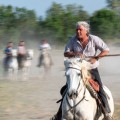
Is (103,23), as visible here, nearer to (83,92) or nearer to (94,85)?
(94,85)

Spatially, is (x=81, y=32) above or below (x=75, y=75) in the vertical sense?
above

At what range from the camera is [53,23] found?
56.5 m

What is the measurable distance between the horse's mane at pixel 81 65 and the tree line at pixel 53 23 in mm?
44276

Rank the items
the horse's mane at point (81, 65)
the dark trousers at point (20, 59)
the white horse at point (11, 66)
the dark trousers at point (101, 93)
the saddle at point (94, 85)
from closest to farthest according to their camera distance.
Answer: the horse's mane at point (81, 65) < the saddle at point (94, 85) < the dark trousers at point (101, 93) < the white horse at point (11, 66) < the dark trousers at point (20, 59)

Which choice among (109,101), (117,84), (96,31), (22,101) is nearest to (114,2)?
(96,31)

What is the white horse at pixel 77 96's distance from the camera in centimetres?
676

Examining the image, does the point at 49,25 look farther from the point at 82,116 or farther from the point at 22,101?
the point at 82,116

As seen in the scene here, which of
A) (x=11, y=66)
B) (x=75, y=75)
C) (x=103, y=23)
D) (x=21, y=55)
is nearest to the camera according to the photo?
(x=75, y=75)

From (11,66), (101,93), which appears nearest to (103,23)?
(11,66)

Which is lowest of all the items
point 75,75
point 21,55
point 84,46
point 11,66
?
point 11,66

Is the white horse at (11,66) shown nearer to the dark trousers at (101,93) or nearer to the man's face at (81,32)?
the dark trousers at (101,93)

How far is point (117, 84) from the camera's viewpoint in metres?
19.2

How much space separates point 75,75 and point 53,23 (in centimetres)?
4997

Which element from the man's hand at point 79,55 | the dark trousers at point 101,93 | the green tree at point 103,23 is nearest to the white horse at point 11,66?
the dark trousers at point 101,93
